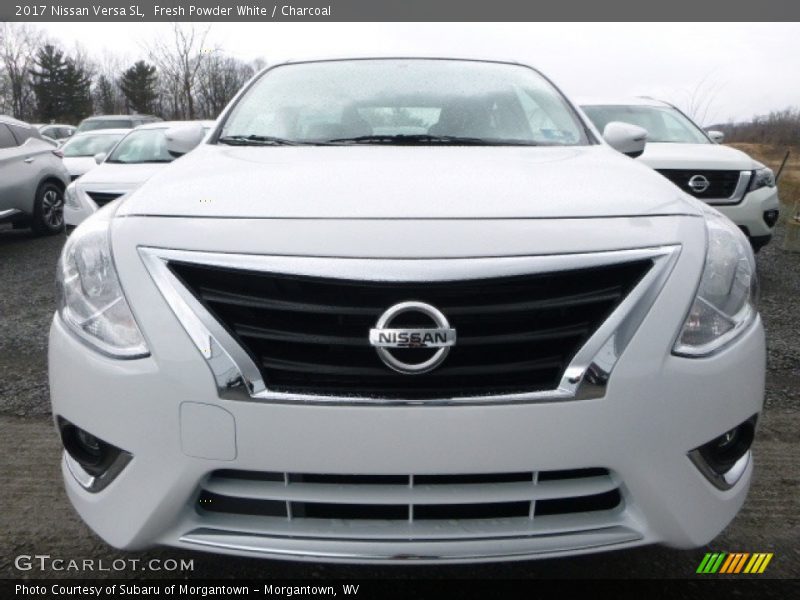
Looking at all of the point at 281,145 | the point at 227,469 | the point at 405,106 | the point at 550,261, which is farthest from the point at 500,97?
the point at 227,469

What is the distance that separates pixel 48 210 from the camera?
8367 millimetres

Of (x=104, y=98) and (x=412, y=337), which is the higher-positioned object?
(x=412, y=337)

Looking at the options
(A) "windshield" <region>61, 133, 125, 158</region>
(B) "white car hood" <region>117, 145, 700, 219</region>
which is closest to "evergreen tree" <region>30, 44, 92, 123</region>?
(A) "windshield" <region>61, 133, 125, 158</region>

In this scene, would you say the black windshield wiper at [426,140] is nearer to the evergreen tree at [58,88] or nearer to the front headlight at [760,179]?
the front headlight at [760,179]

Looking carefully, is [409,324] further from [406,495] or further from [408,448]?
[406,495]

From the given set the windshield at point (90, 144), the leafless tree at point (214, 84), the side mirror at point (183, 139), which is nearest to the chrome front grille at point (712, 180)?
the side mirror at point (183, 139)

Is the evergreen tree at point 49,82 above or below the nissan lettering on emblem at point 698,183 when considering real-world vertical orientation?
below

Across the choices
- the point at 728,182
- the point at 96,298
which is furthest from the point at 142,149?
the point at 96,298

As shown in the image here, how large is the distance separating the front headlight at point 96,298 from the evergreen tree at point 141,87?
4950 centimetres

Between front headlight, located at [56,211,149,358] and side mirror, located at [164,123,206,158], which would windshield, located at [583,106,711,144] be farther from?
front headlight, located at [56,211,149,358]

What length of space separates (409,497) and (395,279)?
18.0 inches

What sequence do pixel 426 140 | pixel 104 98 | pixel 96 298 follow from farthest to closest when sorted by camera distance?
1. pixel 104 98
2. pixel 426 140
3. pixel 96 298

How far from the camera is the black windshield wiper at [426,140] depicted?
95.7 inches

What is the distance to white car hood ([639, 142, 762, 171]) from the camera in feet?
18.8
